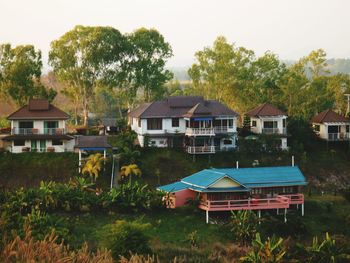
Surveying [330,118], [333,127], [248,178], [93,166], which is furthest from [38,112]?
[333,127]

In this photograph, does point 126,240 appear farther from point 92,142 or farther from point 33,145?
point 33,145

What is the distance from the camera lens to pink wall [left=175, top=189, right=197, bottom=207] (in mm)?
42188

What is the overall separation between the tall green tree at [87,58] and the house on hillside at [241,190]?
1007 inches

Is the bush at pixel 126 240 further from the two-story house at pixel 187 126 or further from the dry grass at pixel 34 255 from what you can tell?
the two-story house at pixel 187 126

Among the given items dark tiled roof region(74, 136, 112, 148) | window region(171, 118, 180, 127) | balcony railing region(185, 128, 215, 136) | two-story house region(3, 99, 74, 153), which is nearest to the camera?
dark tiled roof region(74, 136, 112, 148)

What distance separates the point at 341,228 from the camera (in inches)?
1556

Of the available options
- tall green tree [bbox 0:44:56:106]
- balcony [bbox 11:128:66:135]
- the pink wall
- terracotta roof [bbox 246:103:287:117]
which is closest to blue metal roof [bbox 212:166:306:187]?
the pink wall

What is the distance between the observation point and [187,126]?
5625 centimetres

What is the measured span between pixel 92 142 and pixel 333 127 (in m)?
22.7

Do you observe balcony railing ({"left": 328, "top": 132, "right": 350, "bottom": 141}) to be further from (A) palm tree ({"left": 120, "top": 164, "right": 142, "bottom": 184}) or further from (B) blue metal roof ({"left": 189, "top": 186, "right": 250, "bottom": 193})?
(A) palm tree ({"left": 120, "top": 164, "right": 142, "bottom": 184})

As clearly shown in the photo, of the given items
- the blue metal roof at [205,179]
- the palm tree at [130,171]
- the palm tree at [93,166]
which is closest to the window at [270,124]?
the palm tree at [130,171]

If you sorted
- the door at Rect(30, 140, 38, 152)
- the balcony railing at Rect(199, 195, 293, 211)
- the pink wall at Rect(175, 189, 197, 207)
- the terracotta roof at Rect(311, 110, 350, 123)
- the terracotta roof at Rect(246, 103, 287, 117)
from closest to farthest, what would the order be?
the balcony railing at Rect(199, 195, 293, 211) → the pink wall at Rect(175, 189, 197, 207) → the door at Rect(30, 140, 38, 152) → the terracotta roof at Rect(246, 103, 287, 117) → the terracotta roof at Rect(311, 110, 350, 123)

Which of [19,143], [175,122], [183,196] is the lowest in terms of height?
[183,196]

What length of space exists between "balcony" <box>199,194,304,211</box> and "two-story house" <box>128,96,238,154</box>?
12632 mm
